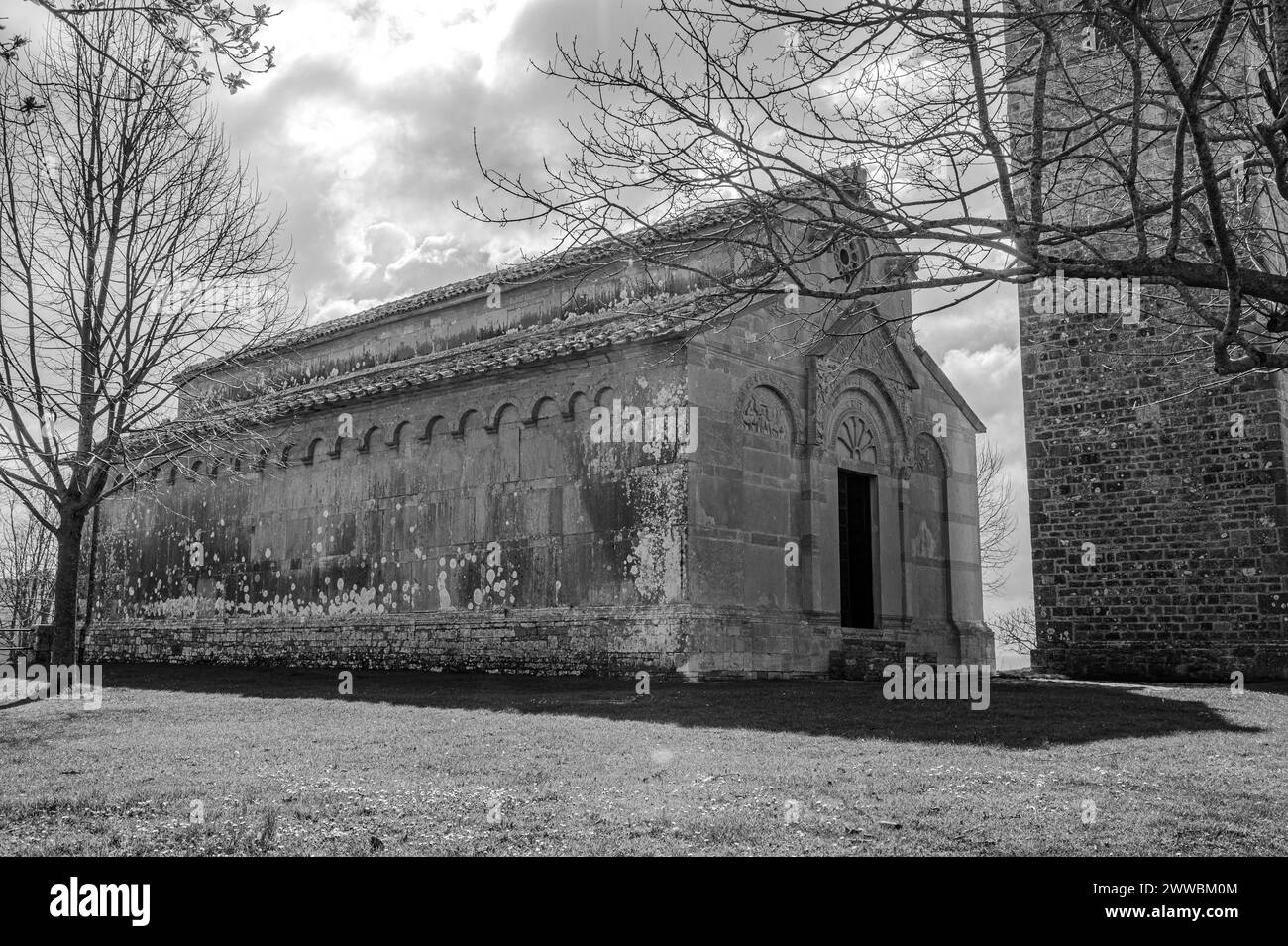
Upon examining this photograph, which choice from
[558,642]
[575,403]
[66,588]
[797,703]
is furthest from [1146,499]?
[66,588]

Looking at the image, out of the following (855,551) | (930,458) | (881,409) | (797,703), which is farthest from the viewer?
(930,458)

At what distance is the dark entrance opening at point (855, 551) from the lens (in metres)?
20.2

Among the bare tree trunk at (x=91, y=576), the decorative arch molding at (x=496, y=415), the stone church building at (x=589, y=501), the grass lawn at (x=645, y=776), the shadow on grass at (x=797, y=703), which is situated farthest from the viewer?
the bare tree trunk at (x=91, y=576)

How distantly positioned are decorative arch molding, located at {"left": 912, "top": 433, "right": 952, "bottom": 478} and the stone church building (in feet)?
0.20

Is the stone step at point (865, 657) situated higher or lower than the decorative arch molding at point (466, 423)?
lower

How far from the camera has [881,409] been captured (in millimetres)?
21062

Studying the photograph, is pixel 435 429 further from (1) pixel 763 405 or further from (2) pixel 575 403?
(1) pixel 763 405

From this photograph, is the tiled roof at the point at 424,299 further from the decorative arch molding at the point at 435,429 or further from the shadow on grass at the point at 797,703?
the shadow on grass at the point at 797,703

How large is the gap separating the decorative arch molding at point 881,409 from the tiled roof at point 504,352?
3.44 meters

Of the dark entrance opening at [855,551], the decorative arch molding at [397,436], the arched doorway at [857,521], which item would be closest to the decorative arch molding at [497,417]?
the decorative arch molding at [397,436]

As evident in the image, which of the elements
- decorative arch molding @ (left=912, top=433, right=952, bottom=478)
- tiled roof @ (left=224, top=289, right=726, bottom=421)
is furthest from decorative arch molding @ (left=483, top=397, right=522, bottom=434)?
decorative arch molding @ (left=912, top=433, right=952, bottom=478)

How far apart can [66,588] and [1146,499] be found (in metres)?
19.3

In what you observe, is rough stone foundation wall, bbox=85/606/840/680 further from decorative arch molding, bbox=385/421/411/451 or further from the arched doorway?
decorative arch molding, bbox=385/421/411/451

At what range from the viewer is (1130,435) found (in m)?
22.9
